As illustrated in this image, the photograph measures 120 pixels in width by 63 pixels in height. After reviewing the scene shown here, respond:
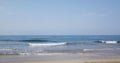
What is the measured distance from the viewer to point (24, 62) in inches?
305

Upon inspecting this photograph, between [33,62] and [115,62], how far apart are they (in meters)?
3.05

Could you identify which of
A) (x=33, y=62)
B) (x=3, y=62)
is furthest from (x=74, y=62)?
(x=3, y=62)

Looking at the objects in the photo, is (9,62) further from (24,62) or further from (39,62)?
(39,62)

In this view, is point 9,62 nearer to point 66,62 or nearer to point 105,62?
point 66,62

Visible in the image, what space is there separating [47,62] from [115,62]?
2547mm

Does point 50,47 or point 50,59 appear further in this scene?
point 50,47

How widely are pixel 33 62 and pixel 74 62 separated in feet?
4.91

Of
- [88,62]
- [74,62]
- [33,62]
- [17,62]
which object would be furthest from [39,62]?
[88,62]

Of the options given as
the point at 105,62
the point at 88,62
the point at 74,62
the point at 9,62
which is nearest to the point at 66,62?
the point at 74,62

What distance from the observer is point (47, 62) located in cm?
784

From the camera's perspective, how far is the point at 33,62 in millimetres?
7785

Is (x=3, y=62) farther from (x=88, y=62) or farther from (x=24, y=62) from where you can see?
(x=88, y=62)

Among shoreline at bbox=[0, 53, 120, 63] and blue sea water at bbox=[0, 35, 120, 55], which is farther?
blue sea water at bbox=[0, 35, 120, 55]

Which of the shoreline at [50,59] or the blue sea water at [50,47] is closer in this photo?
the shoreline at [50,59]
